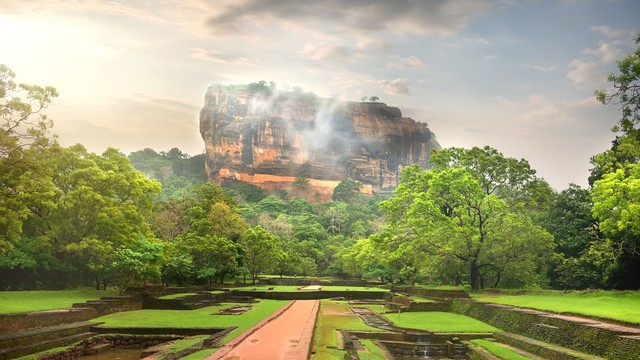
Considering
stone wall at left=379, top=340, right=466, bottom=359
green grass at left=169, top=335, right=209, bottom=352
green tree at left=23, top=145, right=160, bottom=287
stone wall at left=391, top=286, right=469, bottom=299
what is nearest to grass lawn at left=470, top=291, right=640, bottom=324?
stone wall at left=391, top=286, right=469, bottom=299

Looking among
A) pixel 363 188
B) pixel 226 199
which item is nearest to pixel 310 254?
pixel 226 199

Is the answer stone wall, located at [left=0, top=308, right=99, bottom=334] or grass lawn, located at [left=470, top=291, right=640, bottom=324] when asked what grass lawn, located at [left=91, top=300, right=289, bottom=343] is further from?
grass lawn, located at [left=470, top=291, right=640, bottom=324]

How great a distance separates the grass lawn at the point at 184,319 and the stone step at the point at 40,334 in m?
1.61

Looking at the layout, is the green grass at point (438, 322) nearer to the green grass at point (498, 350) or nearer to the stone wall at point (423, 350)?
the stone wall at point (423, 350)

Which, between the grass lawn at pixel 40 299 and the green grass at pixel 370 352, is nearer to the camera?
the green grass at pixel 370 352

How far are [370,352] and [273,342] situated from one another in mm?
2923

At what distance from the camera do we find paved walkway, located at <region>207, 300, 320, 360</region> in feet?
38.4

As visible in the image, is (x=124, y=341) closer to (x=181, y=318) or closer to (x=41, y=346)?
(x=41, y=346)

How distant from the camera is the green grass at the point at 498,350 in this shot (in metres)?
13.9

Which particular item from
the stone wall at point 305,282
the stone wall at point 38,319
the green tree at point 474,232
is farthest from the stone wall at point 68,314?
the stone wall at point 305,282

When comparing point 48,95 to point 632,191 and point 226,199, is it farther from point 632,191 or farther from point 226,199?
point 226,199

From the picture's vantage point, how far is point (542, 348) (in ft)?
45.7

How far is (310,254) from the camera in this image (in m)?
61.1

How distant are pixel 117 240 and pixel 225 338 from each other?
56.1 ft
